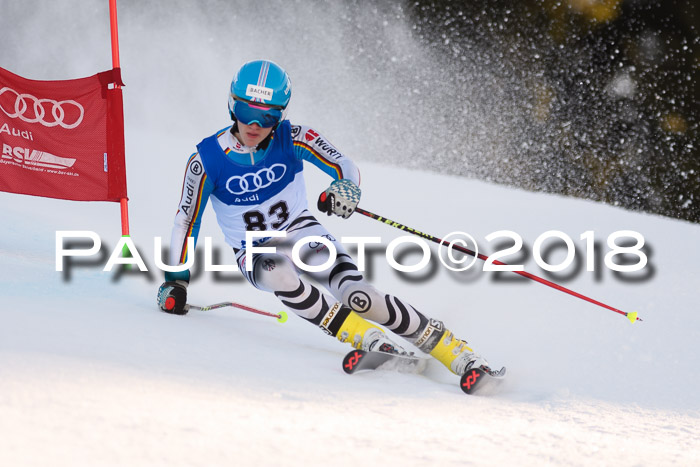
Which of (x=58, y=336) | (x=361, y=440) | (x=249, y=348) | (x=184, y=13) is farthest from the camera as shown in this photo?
(x=184, y=13)

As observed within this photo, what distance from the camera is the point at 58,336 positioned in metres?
2.24

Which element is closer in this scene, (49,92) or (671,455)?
(671,455)

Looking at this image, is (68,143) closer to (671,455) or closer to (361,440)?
(361,440)

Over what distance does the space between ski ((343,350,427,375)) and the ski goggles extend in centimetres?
103

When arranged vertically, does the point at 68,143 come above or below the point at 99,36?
below

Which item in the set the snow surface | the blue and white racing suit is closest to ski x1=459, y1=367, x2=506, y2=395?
the snow surface

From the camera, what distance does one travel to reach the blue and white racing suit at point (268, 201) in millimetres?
2891

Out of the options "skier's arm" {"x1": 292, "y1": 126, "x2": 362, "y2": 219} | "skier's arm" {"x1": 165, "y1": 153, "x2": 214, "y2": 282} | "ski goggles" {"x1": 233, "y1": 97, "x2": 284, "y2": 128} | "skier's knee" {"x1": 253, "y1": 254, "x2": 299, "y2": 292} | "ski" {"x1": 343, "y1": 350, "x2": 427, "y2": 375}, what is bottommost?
"ski" {"x1": 343, "y1": 350, "x2": 427, "y2": 375}

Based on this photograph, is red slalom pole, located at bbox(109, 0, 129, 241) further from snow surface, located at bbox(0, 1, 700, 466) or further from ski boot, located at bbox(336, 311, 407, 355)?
ski boot, located at bbox(336, 311, 407, 355)

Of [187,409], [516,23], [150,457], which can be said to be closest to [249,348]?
[187,409]

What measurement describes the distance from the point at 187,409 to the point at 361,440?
452mm

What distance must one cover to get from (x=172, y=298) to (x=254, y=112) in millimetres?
909

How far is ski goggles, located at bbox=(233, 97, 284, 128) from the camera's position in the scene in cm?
283

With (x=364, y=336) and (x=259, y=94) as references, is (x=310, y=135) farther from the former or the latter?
(x=364, y=336)
